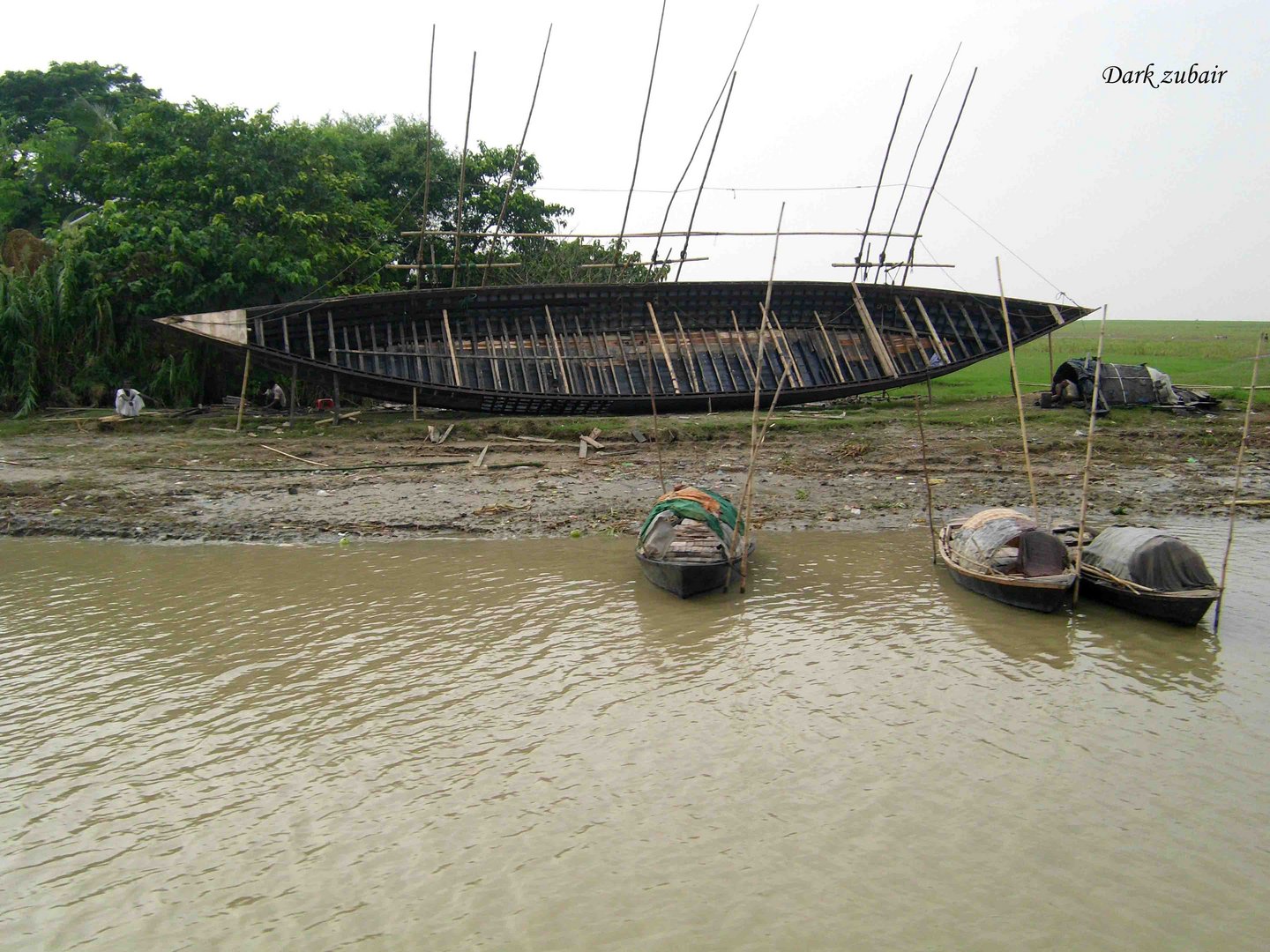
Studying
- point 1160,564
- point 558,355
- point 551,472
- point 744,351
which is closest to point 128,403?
point 558,355

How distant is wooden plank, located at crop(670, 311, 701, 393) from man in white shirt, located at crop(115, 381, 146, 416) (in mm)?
9772

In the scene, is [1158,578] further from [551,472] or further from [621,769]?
[551,472]

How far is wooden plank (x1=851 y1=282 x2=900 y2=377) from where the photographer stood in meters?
19.5

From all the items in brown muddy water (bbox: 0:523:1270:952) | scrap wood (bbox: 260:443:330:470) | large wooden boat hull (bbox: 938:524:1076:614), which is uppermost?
scrap wood (bbox: 260:443:330:470)

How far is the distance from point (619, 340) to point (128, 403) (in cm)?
885

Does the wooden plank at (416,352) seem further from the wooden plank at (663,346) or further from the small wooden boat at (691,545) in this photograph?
the small wooden boat at (691,545)

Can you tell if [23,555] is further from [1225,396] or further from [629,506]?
[1225,396]

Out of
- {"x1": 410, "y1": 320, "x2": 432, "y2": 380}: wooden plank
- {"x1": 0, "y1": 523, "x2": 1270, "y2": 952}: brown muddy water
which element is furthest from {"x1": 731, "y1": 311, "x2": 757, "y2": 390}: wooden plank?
{"x1": 0, "y1": 523, "x2": 1270, "y2": 952}: brown muddy water

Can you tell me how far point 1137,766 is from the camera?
18.1ft

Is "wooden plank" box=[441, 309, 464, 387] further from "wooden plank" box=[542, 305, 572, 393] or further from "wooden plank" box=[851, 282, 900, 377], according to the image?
"wooden plank" box=[851, 282, 900, 377]

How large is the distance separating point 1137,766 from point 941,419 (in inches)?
Answer: 419

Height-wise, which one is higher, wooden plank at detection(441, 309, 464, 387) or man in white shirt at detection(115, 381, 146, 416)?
wooden plank at detection(441, 309, 464, 387)

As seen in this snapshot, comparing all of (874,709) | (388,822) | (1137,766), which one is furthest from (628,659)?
(1137,766)

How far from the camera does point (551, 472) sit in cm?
1277
